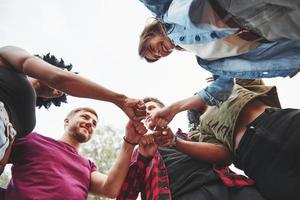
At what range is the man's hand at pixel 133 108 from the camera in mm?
1841

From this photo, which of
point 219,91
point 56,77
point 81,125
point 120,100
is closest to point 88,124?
point 81,125

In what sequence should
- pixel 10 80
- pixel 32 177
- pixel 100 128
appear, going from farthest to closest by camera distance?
pixel 100 128 → pixel 32 177 → pixel 10 80

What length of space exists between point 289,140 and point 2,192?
1.83 m

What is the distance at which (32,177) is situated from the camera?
1.85 metres

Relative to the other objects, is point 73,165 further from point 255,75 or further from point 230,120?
point 255,75

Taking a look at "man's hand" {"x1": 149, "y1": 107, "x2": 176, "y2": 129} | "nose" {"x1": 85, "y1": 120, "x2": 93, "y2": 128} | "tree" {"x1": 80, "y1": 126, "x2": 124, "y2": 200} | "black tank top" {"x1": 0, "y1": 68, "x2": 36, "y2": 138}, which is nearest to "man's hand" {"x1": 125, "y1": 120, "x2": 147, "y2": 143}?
"man's hand" {"x1": 149, "y1": 107, "x2": 176, "y2": 129}

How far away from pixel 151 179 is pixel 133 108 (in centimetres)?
47

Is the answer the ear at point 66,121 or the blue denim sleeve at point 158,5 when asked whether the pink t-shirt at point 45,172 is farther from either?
the blue denim sleeve at point 158,5

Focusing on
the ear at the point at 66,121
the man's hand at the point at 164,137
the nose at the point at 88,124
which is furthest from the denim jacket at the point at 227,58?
the ear at the point at 66,121

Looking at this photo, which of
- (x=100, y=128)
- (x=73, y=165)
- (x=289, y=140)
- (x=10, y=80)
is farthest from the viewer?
(x=100, y=128)

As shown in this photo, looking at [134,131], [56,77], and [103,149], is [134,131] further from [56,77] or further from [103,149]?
[103,149]

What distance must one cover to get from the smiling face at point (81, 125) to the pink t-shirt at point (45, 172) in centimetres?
41

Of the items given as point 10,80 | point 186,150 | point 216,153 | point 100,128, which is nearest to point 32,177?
point 10,80

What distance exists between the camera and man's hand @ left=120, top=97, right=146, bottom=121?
1841 millimetres
